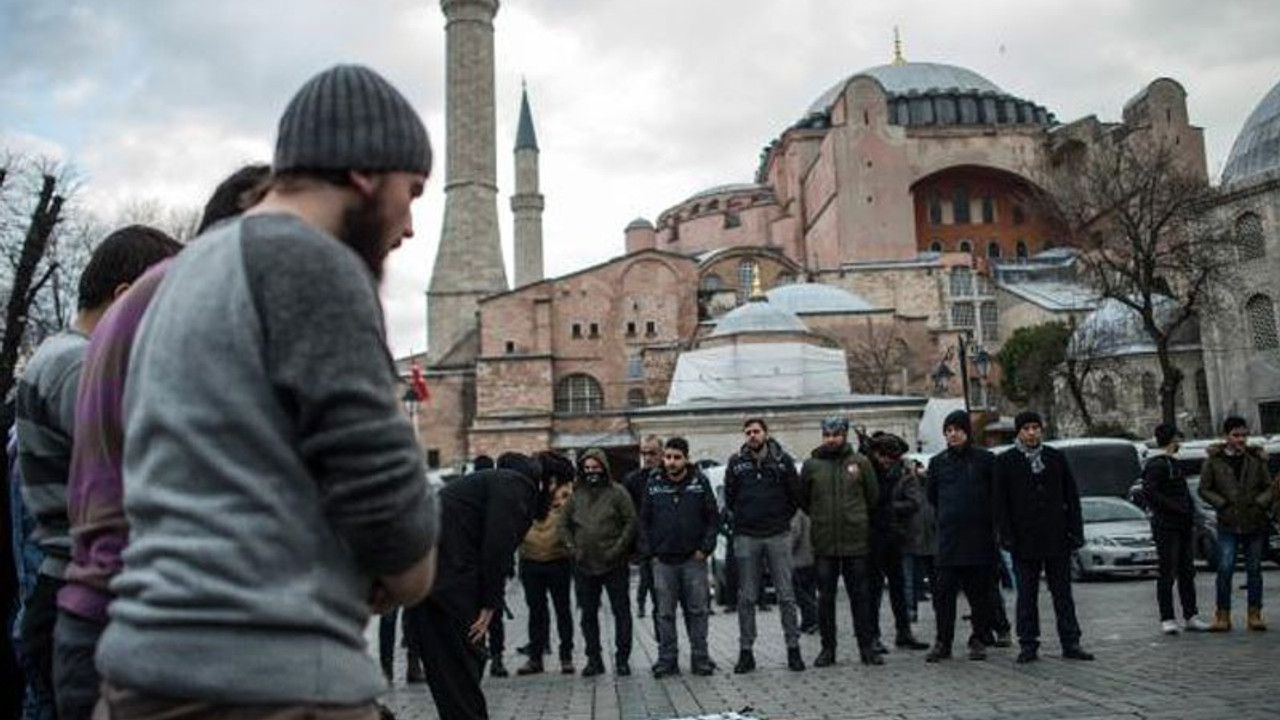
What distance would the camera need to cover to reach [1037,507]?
9391 mm

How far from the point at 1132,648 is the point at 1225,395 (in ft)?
133

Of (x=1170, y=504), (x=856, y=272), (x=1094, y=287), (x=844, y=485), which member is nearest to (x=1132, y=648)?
(x=1170, y=504)

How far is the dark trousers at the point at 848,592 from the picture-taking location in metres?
9.45

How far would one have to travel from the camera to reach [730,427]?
38062 millimetres

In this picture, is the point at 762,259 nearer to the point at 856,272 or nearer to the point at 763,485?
the point at 856,272

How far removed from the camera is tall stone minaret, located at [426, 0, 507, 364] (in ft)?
198

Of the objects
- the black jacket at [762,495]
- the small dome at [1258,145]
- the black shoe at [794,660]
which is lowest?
the black shoe at [794,660]

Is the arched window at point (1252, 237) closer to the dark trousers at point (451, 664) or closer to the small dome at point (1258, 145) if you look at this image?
the small dome at point (1258, 145)

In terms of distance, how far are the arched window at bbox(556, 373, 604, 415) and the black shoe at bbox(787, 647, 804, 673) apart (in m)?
49.5

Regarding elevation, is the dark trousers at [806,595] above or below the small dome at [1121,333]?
below

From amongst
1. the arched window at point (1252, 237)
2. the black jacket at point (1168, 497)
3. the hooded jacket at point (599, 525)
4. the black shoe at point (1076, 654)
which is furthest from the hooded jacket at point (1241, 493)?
the arched window at point (1252, 237)

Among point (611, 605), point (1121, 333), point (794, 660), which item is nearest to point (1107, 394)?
point (1121, 333)

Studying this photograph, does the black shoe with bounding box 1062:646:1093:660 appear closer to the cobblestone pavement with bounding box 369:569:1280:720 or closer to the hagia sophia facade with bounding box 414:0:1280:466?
the cobblestone pavement with bounding box 369:569:1280:720

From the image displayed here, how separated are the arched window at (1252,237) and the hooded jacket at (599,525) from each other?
131 feet
